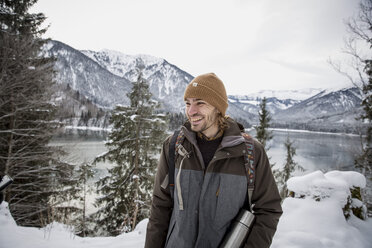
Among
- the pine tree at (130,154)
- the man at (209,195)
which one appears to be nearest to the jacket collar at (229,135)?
the man at (209,195)

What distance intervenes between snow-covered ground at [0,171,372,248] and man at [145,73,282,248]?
221cm

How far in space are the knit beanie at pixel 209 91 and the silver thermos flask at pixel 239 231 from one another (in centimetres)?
99

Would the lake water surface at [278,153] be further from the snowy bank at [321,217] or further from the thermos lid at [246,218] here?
the thermos lid at [246,218]

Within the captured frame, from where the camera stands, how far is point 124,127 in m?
11.1

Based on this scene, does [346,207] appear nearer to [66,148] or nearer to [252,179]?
[252,179]

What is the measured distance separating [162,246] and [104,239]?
3.28 m

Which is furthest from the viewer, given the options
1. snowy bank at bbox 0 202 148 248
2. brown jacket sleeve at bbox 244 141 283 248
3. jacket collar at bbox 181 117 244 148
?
snowy bank at bbox 0 202 148 248

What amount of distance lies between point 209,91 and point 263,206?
1183 mm

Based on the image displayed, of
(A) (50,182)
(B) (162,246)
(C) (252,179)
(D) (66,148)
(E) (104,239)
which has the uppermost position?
(C) (252,179)

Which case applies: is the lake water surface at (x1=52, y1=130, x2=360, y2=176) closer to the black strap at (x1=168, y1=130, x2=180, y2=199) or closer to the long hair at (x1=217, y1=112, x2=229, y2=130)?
the black strap at (x1=168, y1=130, x2=180, y2=199)

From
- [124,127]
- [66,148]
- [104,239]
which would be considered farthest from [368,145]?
[66,148]

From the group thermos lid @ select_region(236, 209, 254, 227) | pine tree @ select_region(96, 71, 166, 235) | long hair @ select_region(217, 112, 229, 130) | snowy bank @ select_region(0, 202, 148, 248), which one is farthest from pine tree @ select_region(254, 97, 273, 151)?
thermos lid @ select_region(236, 209, 254, 227)

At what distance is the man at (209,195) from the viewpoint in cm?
149

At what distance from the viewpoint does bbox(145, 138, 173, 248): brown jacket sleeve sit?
66.8 inches
